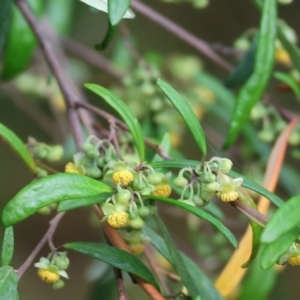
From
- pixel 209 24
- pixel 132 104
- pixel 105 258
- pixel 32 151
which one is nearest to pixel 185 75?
pixel 132 104

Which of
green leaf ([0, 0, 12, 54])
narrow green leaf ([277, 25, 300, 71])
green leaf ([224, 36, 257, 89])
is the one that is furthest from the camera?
green leaf ([224, 36, 257, 89])

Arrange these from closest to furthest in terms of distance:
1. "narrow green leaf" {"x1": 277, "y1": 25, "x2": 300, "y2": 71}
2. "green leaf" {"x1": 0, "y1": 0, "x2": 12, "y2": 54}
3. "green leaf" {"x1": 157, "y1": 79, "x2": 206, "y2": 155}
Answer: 1. "green leaf" {"x1": 157, "y1": 79, "x2": 206, "y2": 155}
2. "green leaf" {"x1": 0, "y1": 0, "x2": 12, "y2": 54}
3. "narrow green leaf" {"x1": 277, "y1": 25, "x2": 300, "y2": 71}

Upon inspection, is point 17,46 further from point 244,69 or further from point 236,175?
point 236,175

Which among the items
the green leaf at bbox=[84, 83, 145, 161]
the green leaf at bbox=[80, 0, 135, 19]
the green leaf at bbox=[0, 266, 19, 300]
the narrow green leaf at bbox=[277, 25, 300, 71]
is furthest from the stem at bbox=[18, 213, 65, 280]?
the narrow green leaf at bbox=[277, 25, 300, 71]

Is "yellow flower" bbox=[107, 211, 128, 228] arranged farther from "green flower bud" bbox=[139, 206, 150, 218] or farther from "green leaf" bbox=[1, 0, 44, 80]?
"green leaf" bbox=[1, 0, 44, 80]

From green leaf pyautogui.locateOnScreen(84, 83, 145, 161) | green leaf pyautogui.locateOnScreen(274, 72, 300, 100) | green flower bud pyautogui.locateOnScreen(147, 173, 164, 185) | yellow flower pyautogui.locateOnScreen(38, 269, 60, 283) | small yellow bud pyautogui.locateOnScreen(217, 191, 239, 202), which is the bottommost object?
yellow flower pyautogui.locateOnScreen(38, 269, 60, 283)

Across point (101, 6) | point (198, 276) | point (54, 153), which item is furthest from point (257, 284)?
point (101, 6)
